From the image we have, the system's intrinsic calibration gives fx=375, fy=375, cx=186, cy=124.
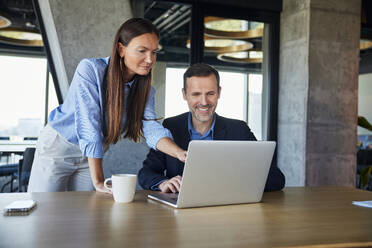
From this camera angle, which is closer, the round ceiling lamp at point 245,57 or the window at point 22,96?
the round ceiling lamp at point 245,57

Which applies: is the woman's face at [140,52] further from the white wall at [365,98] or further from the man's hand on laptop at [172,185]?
the white wall at [365,98]

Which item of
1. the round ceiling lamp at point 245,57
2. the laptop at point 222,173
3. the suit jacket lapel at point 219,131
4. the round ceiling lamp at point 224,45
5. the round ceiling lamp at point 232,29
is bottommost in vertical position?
the laptop at point 222,173

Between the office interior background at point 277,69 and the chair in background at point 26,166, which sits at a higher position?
the office interior background at point 277,69

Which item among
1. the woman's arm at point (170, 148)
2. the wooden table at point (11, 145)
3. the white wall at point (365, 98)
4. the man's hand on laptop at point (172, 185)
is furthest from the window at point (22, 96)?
the white wall at point (365, 98)

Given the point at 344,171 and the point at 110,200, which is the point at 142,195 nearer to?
the point at 110,200

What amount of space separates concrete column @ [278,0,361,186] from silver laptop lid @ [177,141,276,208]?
258 cm

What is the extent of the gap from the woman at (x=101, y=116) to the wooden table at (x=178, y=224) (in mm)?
285

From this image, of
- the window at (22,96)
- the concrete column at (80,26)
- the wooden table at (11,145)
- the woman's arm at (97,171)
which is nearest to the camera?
the woman's arm at (97,171)

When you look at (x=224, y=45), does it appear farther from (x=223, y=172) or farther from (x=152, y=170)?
(x=223, y=172)

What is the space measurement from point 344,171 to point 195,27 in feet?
7.24

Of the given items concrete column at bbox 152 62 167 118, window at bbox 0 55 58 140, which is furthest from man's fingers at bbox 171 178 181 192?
window at bbox 0 55 58 140

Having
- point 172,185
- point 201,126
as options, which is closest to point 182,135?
point 201,126

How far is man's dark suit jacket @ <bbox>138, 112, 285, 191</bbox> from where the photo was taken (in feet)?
5.96

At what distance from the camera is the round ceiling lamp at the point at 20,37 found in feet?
23.5
